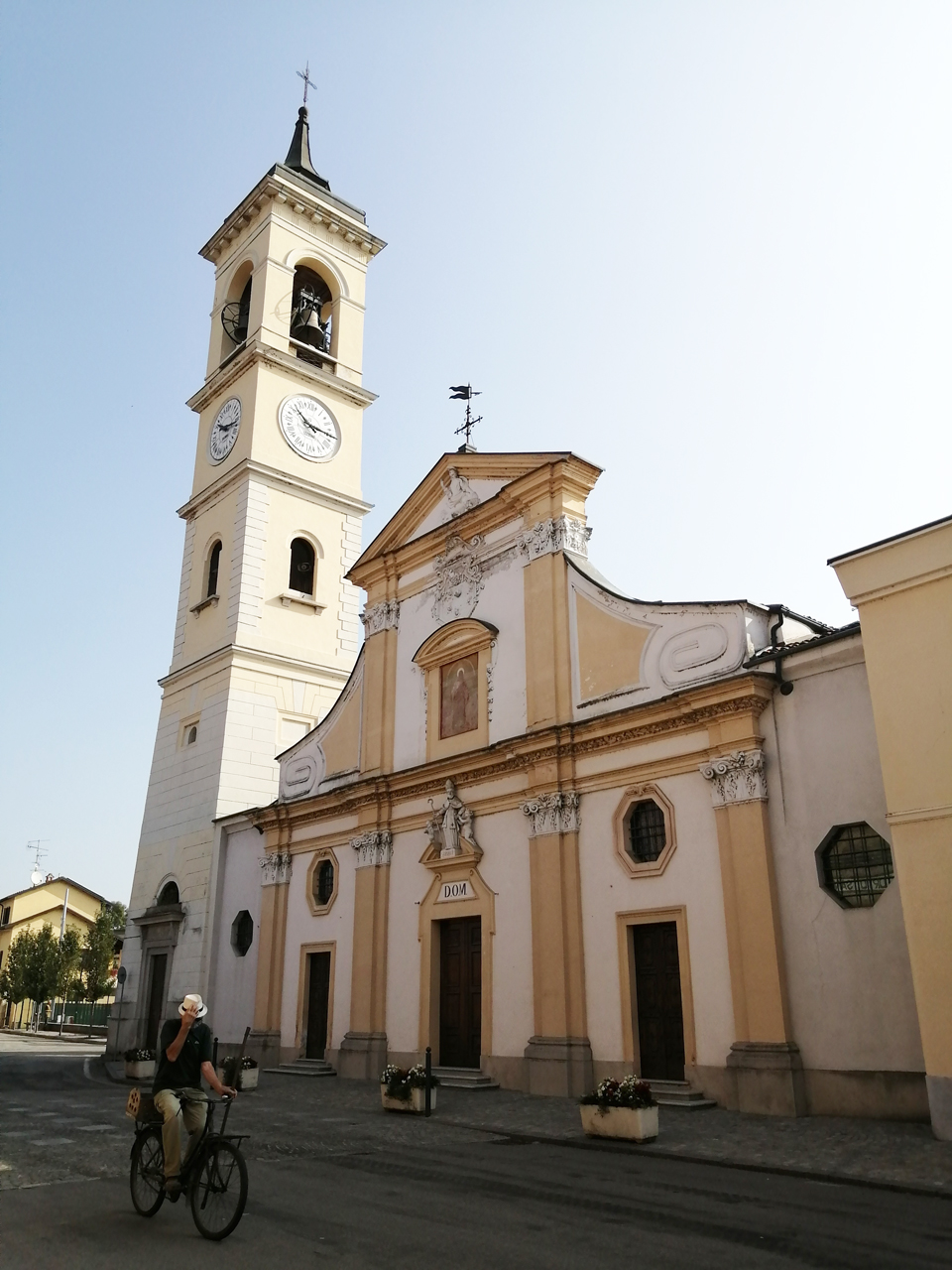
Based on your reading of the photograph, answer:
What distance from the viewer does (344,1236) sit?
6855mm

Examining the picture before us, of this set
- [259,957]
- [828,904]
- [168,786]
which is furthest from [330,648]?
[828,904]

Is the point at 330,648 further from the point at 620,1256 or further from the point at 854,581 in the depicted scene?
the point at 620,1256

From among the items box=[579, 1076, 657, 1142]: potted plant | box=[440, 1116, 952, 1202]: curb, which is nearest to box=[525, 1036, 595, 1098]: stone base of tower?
box=[440, 1116, 952, 1202]: curb

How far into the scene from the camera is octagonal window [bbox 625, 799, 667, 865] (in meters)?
16.0

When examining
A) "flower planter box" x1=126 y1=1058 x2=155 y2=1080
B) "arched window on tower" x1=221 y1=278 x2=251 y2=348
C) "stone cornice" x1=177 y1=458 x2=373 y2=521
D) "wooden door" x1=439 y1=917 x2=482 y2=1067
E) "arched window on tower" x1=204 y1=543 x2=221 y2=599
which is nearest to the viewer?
"wooden door" x1=439 y1=917 x2=482 y2=1067

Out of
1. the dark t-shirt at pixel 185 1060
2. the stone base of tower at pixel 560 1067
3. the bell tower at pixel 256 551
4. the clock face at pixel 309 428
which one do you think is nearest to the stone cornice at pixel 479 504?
the bell tower at pixel 256 551

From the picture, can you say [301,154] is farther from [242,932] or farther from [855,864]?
[855,864]

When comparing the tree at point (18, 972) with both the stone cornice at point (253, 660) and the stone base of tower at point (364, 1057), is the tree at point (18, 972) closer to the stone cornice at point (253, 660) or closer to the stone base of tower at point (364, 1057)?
the stone cornice at point (253, 660)

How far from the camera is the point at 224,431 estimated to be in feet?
103

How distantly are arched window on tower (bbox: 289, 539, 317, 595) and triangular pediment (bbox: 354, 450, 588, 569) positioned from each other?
689cm

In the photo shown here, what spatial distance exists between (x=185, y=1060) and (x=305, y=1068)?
1468 cm

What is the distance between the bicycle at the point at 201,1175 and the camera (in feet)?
22.1

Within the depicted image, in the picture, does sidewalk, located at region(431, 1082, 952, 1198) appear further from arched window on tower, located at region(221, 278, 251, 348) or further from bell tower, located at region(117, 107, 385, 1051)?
arched window on tower, located at region(221, 278, 251, 348)

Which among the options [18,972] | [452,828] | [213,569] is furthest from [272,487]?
[18,972]
